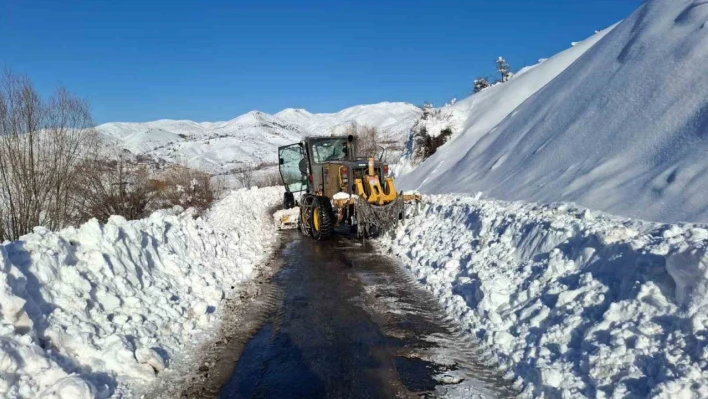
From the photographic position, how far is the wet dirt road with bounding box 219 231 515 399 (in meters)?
4.50

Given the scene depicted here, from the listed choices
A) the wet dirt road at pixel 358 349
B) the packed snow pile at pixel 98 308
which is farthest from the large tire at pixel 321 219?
the packed snow pile at pixel 98 308

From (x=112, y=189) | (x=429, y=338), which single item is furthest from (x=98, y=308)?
(x=112, y=189)

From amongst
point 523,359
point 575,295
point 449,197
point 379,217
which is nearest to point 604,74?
point 449,197

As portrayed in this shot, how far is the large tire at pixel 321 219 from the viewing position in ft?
42.9

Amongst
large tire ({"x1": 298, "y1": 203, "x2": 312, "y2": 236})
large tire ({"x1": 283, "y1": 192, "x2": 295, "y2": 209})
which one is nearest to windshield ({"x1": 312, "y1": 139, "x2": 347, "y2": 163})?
large tire ({"x1": 298, "y1": 203, "x2": 312, "y2": 236})

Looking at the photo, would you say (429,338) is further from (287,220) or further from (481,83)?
(481,83)

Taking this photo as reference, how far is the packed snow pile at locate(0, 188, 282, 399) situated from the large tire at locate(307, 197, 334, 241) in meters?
4.74

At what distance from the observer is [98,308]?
5355mm

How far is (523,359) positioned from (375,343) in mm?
1561

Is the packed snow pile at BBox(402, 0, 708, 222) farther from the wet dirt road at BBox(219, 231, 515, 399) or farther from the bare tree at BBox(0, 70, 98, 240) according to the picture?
the bare tree at BBox(0, 70, 98, 240)

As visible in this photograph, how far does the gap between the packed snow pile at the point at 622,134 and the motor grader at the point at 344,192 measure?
110 inches

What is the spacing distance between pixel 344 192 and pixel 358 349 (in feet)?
27.6

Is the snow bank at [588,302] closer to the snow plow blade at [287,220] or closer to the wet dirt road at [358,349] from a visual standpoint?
the wet dirt road at [358,349]

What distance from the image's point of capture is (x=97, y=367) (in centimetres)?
456
